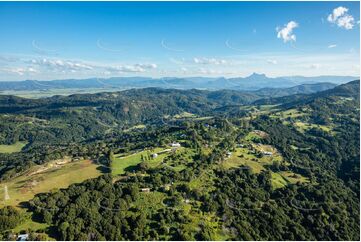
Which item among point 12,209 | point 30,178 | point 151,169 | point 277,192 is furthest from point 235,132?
point 12,209

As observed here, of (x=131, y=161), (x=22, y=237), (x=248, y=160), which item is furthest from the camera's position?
(x=248, y=160)

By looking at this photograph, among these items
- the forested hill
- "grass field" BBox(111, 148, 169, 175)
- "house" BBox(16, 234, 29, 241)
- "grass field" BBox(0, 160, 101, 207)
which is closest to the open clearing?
the forested hill

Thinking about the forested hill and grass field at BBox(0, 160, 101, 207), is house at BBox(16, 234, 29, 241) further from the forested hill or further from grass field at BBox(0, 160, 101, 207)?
grass field at BBox(0, 160, 101, 207)

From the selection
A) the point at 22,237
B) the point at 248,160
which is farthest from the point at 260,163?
the point at 22,237

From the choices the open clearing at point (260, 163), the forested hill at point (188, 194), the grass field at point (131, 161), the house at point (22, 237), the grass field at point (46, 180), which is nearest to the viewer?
the house at point (22, 237)

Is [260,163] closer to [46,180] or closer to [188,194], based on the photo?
[188,194]

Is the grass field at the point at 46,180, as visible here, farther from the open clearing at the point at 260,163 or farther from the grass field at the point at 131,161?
the open clearing at the point at 260,163

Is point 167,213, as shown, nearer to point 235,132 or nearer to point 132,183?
point 132,183

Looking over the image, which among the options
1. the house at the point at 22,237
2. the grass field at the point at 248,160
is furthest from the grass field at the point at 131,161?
the house at the point at 22,237
